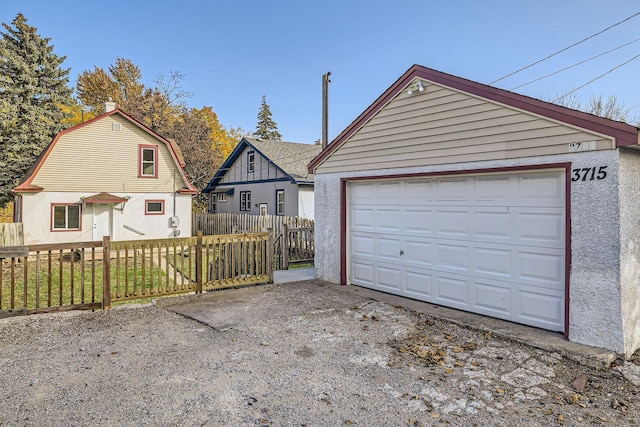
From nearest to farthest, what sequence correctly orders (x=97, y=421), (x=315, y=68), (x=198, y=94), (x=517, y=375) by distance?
1. (x=97, y=421)
2. (x=517, y=375)
3. (x=315, y=68)
4. (x=198, y=94)

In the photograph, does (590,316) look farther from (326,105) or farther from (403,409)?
(326,105)

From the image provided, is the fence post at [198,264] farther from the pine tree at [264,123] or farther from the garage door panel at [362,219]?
the pine tree at [264,123]

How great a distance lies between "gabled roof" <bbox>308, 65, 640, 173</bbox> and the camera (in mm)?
4384

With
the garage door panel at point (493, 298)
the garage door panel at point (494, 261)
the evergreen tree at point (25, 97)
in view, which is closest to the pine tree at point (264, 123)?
the evergreen tree at point (25, 97)

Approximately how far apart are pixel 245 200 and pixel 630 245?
811 inches

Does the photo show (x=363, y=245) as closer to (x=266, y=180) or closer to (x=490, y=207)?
(x=490, y=207)

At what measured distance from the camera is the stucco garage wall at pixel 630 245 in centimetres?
446

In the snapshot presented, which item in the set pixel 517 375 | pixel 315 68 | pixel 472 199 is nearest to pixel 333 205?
pixel 472 199

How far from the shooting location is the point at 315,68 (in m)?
21.5

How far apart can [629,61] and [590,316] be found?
10.5 meters

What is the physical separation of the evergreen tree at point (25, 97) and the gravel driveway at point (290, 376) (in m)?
23.3

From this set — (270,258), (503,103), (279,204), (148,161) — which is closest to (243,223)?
(279,204)

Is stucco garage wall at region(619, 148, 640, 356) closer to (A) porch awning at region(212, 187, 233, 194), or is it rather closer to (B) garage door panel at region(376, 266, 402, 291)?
(B) garage door panel at region(376, 266, 402, 291)

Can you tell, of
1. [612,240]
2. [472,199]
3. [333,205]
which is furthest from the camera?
[333,205]
